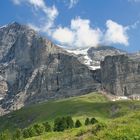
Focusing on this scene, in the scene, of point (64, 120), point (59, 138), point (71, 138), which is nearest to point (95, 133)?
point (71, 138)

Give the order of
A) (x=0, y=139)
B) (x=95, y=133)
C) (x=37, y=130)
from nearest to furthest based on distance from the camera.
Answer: (x=95, y=133), (x=0, y=139), (x=37, y=130)

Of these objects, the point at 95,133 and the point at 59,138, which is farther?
the point at 59,138

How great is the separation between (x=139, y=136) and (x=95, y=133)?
18.5 feet

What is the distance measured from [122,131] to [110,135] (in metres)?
0.92

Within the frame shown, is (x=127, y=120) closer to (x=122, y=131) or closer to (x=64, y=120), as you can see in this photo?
(x=122, y=131)

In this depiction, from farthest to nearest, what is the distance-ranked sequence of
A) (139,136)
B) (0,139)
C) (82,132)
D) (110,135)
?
1. (0,139)
2. (82,132)
3. (110,135)
4. (139,136)

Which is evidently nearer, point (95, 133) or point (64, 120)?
point (95, 133)

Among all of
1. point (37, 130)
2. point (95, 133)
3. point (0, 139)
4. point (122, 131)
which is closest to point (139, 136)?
point (122, 131)

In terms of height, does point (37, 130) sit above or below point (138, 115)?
below

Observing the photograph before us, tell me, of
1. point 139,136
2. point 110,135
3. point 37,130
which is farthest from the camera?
point 37,130

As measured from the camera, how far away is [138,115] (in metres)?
35.8

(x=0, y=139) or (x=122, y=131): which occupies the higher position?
(x=122, y=131)

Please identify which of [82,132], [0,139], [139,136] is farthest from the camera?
[0,139]

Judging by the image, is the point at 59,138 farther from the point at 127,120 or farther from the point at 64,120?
the point at 64,120
